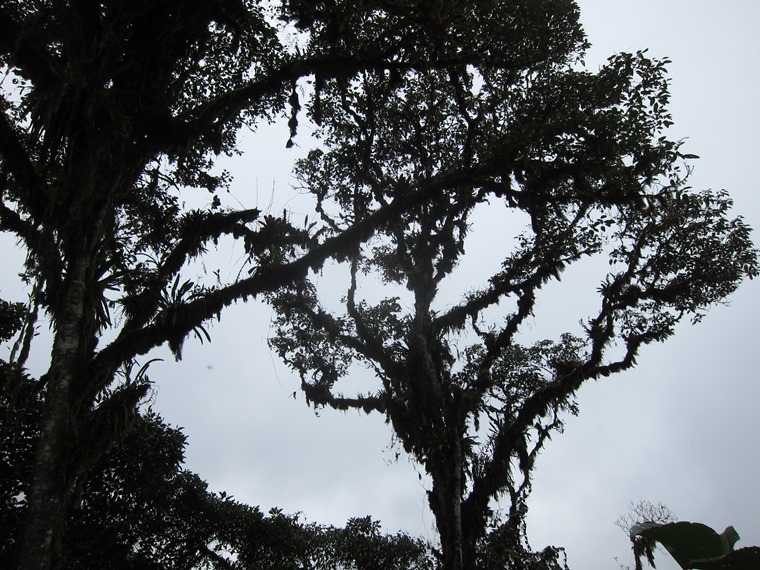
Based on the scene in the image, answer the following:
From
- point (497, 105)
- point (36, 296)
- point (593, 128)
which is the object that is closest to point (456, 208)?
point (497, 105)

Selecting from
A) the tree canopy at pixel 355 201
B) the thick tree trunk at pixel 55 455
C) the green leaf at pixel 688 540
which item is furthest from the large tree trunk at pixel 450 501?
the green leaf at pixel 688 540

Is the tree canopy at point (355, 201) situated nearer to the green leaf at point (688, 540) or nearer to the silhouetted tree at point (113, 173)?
the silhouetted tree at point (113, 173)

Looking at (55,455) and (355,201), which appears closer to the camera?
(55,455)

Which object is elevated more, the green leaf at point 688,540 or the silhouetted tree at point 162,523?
the silhouetted tree at point 162,523

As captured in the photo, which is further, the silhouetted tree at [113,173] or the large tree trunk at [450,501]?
the large tree trunk at [450,501]

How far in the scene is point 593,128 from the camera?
7.94 metres

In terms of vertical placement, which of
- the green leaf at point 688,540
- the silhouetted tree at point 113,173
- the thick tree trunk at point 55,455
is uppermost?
the silhouetted tree at point 113,173

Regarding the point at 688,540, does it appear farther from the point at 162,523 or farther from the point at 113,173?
the point at 162,523

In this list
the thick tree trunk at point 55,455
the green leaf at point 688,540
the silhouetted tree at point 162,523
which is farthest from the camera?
the silhouetted tree at point 162,523

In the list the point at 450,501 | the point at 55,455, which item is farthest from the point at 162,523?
the point at 55,455

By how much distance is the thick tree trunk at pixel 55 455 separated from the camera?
4.07 m

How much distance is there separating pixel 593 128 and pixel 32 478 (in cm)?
847

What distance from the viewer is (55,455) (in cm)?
438

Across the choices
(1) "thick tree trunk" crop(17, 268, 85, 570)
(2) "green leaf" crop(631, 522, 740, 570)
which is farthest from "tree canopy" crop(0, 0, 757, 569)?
(2) "green leaf" crop(631, 522, 740, 570)
